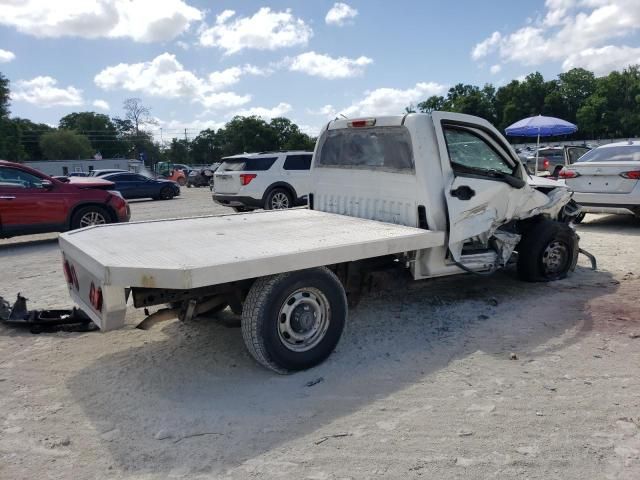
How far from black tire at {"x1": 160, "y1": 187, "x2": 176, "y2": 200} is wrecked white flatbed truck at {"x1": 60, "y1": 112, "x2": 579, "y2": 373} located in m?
19.2

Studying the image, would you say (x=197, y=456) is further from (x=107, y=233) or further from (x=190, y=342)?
(x=107, y=233)

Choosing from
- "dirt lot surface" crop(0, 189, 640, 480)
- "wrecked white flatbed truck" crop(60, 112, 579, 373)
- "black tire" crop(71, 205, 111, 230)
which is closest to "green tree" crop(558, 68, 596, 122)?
"black tire" crop(71, 205, 111, 230)

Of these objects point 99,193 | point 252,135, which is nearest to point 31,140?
point 252,135

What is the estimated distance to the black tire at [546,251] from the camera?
5.87 m

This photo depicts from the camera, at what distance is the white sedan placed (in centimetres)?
895

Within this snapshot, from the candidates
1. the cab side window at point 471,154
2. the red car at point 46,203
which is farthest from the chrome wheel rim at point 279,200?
the cab side window at point 471,154

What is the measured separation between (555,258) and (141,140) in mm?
88403

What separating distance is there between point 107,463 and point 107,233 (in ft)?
7.11

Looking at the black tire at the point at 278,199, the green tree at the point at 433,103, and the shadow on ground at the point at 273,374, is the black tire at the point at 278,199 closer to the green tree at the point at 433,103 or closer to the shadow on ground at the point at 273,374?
the shadow on ground at the point at 273,374

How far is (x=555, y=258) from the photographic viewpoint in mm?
6121

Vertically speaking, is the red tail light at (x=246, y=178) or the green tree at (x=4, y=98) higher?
the green tree at (x=4, y=98)

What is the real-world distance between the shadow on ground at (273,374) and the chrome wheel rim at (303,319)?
24cm

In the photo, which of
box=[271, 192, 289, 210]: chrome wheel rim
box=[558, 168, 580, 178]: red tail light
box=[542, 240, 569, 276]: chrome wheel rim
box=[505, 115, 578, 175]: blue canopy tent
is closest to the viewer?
box=[542, 240, 569, 276]: chrome wheel rim

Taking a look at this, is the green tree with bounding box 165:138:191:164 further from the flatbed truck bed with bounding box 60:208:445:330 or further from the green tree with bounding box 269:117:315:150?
the flatbed truck bed with bounding box 60:208:445:330
